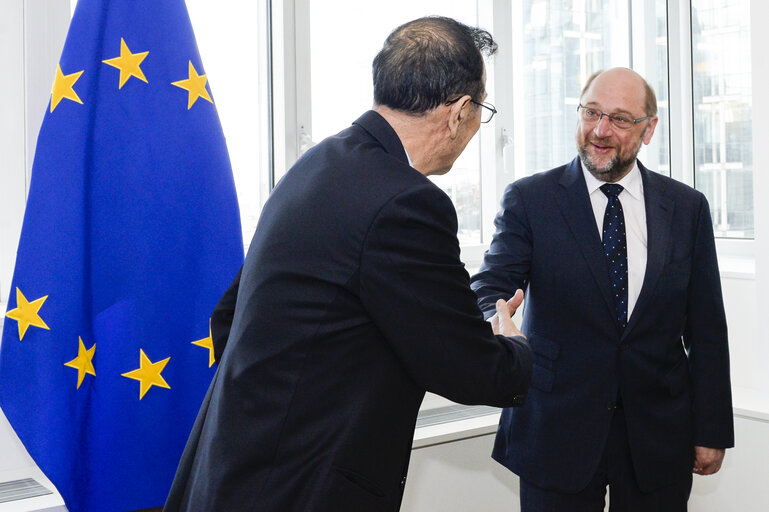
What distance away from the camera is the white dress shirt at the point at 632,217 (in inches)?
77.4

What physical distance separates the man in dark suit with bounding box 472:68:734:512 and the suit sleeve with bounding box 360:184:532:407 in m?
0.59

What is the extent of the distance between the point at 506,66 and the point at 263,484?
2703 millimetres

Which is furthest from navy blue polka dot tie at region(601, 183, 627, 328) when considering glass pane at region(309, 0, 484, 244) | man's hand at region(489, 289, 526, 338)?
glass pane at region(309, 0, 484, 244)

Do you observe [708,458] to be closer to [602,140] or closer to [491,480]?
[602,140]

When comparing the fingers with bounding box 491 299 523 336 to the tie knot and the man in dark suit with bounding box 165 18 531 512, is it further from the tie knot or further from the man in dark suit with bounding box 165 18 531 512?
the tie knot

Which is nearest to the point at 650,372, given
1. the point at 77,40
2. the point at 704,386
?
the point at 704,386

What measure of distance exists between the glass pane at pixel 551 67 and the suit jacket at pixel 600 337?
1.70 m

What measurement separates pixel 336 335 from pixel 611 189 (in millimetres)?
1127

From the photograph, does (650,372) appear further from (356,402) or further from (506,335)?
(356,402)

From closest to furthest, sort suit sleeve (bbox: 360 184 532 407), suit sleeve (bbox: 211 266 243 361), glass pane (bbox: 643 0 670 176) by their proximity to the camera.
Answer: suit sleeve (bbox: 360 184 532 407) < suit sleeve (bbox: 211 266 243 361) < glass pane (bbox: 643 0 670 176)

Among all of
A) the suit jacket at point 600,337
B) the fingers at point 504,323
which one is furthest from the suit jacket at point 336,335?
the suit jacket at point 600,337

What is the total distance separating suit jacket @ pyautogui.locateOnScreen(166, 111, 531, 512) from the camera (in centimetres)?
118

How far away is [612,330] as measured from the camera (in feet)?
6.26

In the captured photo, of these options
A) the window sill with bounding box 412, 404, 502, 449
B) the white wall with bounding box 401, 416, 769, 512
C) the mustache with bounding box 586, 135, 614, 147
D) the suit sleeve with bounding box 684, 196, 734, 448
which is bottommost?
the white wall with bounding box 401, 416, 769, 512
